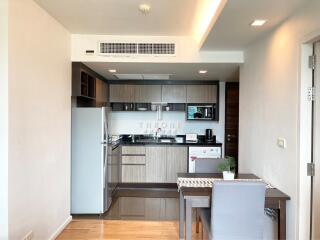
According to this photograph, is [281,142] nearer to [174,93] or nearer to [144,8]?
[144,8]

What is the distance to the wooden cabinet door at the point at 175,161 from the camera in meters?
5.10

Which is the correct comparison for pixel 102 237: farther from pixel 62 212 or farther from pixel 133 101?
pixel 133 101

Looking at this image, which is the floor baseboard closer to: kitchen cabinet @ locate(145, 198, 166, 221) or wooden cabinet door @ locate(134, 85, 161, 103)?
kitchen cabinet @ locate(145, 198, 166, 221)

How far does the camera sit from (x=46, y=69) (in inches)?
108

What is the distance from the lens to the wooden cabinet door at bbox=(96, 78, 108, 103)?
15.0ft

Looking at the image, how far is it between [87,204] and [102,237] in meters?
0.72

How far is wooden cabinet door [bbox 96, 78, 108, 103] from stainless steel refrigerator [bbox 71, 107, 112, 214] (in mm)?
1039

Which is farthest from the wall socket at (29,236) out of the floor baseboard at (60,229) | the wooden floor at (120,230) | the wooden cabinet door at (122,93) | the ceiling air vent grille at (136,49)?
the wooden cabinet door at (122,93)

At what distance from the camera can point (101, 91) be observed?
4.87m

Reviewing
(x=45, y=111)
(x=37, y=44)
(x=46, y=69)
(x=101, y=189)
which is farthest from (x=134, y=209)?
(x=37, y=44)

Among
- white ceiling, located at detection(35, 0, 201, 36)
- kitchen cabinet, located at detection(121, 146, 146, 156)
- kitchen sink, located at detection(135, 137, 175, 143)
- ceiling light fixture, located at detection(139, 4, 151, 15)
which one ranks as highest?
white ceiling, located at detection(35, 0, 201, 36)

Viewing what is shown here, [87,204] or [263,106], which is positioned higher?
[263,106]

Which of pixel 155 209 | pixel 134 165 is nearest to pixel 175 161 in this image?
pixel 134 165

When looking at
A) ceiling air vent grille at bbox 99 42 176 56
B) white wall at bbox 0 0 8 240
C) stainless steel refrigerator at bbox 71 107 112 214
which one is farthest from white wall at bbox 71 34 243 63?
white wall at bbox 0 0 8 240
